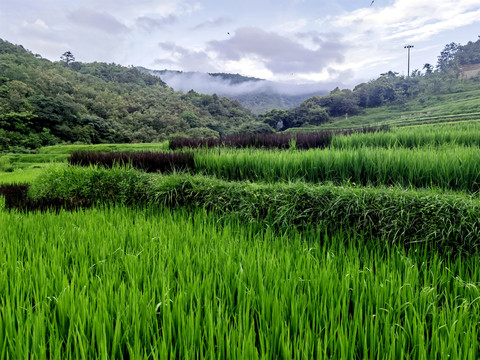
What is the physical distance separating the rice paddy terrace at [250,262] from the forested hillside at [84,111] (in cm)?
2320

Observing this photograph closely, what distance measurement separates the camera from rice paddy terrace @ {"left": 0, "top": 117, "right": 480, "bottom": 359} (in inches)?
49.5

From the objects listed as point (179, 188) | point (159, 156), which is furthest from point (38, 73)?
point (179, 188)

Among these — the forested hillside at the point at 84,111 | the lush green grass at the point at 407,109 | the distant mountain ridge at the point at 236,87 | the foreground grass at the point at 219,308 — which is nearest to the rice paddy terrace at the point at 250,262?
the foreground grass at the point at 219,308

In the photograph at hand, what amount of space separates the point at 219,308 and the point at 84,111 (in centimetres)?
3561

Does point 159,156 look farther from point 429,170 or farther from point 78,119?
point 78,119

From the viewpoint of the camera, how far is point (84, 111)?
102 ft

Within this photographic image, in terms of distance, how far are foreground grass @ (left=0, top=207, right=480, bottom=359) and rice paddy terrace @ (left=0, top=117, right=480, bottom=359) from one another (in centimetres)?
1

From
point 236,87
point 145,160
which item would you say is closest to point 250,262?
point 145,160

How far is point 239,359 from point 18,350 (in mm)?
915

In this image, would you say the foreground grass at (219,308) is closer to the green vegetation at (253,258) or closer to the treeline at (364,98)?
the green vegetation at (253,258)

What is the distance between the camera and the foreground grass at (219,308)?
1190mm

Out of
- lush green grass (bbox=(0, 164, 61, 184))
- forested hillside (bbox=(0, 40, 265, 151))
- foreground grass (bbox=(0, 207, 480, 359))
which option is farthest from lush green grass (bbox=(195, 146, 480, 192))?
forested hillside (bbox=(0, 40, 265, 151))

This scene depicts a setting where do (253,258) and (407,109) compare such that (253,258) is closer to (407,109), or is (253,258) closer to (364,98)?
(407,109)

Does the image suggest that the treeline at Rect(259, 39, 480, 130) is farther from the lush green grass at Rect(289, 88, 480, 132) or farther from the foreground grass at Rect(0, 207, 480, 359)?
the foreground grass at Rect(0, 207, 480, 359)
